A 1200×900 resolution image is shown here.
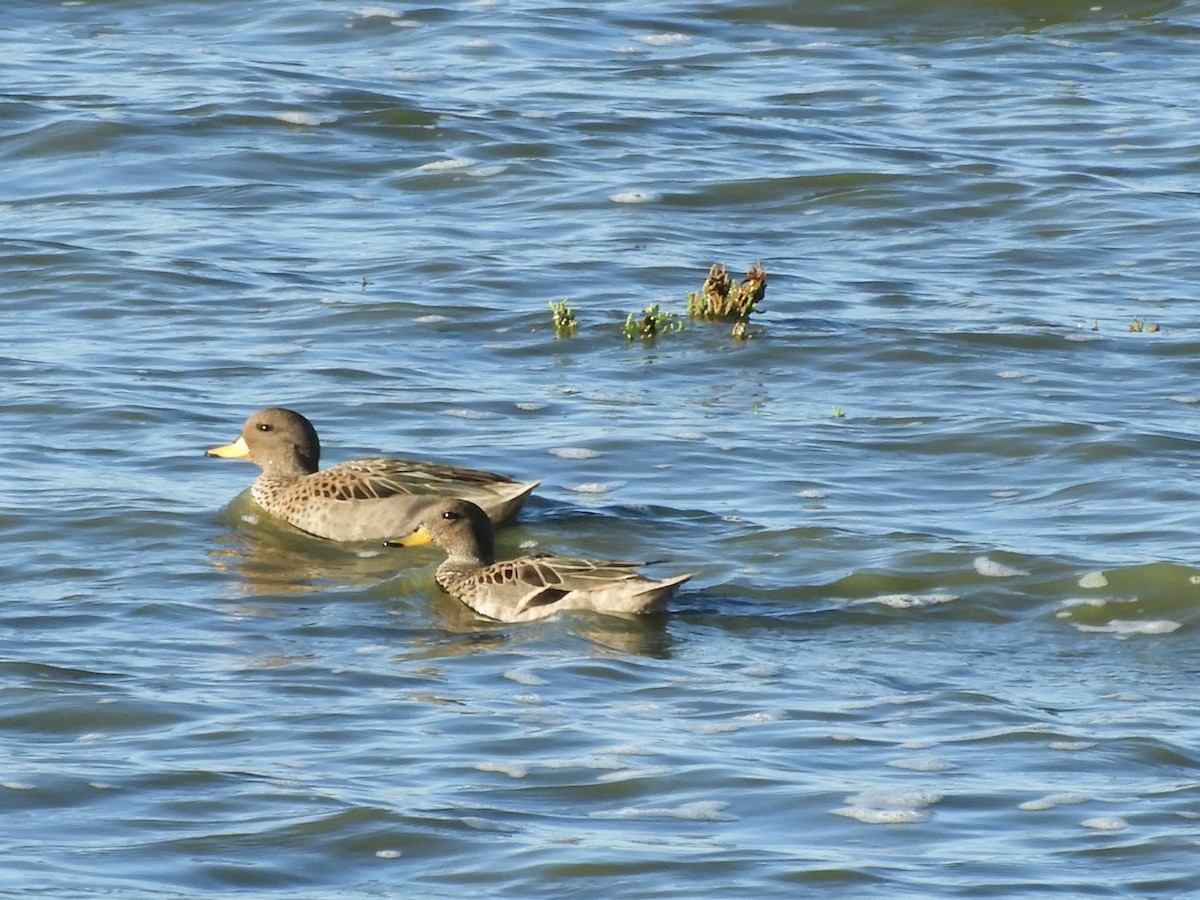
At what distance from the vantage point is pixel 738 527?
11.4 metres

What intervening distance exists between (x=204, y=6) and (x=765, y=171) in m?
7.62

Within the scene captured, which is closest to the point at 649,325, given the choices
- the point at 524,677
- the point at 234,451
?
the point at 234,451

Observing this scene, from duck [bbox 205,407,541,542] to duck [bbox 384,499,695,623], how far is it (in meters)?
0.44

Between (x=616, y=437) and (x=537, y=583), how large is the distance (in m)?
2.59

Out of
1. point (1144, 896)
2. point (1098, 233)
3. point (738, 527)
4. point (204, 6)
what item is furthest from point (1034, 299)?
point (204, 6)

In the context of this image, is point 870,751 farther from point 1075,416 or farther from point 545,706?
point 1075,416

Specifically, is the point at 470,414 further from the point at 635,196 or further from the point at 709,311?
the point at 635,196

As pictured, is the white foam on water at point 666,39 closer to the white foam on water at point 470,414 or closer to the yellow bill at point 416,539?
the white foam on water at point 470,414

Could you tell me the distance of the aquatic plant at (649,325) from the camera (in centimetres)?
1443

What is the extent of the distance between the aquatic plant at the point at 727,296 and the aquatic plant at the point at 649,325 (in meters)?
0.20

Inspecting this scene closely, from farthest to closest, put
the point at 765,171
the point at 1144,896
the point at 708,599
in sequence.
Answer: the point at 765,171 < the point at 708,599 < the point at 1144,896

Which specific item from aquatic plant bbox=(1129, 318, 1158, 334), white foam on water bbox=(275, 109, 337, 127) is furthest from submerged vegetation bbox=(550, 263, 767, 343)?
white foam on water bbox=(275, 109, 337, 127)

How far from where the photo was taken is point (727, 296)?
1469 centimetres

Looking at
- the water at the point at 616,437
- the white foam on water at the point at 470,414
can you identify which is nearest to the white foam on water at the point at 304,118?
the water at the point at 616,437
